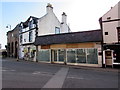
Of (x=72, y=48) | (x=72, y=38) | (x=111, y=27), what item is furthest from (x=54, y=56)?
(x=111, y=27)

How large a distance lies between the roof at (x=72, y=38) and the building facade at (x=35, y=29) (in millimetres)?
2380

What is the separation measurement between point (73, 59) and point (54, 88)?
15.7 metres

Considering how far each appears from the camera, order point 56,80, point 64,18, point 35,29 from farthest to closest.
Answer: point 64,18 → point 35,29 → point 56,80

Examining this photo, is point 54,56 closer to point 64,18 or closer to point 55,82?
point 64,18

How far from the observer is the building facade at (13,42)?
3706 centimetres

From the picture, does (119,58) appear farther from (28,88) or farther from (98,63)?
(28,88)

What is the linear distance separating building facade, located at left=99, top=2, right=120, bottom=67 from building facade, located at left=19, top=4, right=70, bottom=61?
42.4 ft

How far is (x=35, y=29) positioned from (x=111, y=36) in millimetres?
14855

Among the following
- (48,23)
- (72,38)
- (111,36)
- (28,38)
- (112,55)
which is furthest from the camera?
(28,38)

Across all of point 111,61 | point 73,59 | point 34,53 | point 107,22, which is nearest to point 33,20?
point 34,53

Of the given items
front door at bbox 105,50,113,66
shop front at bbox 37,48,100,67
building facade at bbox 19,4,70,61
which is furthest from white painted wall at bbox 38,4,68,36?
front door at bbox 105,50,113,66

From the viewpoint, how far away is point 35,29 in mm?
29312

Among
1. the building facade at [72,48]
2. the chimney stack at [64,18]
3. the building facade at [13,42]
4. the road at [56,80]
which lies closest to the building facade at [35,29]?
the chimney stack at [64,18]

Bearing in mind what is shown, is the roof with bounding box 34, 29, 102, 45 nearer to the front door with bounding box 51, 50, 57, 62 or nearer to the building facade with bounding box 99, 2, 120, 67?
the building facade with bounding box 99, 2, 120, 67
